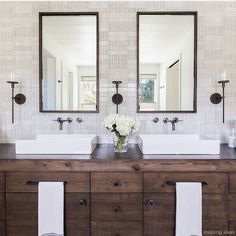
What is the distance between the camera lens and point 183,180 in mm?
1713

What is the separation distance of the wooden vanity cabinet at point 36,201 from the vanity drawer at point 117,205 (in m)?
0.07

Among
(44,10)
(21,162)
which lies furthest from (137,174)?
(44,10)

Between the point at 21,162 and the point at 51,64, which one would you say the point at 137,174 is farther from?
the point at 51,64

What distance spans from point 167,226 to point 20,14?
7.65ft

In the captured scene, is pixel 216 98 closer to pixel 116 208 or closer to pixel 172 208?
pixel 172 208

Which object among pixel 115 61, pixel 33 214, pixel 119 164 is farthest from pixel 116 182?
pixel 115 61

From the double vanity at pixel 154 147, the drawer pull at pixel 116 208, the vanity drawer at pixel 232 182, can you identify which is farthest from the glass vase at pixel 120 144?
the vanity drawer at pixel 232 182

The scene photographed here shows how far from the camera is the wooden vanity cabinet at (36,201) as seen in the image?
172 centimetres

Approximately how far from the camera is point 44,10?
2.35 metres

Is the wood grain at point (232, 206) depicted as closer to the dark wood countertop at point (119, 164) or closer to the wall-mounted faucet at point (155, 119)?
the dark wood countertop at point (119, 164)

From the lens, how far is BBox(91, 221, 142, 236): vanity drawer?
5.70 ft

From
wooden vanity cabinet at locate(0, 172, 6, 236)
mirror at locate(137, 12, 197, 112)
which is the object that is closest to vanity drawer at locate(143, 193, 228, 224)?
mirror at locate(137, 12, 197, 112)

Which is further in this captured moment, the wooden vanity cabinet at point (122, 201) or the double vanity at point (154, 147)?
the double vanity at point (154, 147)

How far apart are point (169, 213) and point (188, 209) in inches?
5.5
